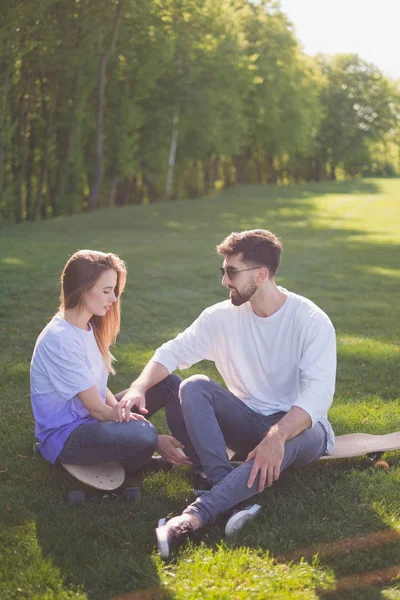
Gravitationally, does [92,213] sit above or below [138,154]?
below

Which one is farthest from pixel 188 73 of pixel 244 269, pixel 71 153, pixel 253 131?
pixel 244 269

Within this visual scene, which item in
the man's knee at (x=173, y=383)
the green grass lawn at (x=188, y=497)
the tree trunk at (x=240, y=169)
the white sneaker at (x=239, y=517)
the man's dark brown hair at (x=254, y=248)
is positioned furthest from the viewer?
the tree trunk at (x=240, y=169)

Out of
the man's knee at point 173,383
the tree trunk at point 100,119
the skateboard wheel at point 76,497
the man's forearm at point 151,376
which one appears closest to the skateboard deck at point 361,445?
the man's knee at point 173,383

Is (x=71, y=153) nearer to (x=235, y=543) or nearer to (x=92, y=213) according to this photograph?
(x=92, y=213)

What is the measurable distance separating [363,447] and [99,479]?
1748 millimetres

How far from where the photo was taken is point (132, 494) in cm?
466

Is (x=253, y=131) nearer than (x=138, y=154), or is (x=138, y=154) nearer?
(x=138, y=154)

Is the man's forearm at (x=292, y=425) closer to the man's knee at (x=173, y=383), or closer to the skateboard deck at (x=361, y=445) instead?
the skateboard deck at (x=361, y=445)

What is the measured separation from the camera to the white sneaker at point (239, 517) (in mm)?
4129

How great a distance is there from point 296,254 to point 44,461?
13.3m

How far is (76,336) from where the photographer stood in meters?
4.68

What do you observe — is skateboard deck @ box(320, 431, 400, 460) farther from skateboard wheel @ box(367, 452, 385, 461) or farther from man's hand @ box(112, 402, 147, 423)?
man's hand @ box(112, 402, 147, 423)

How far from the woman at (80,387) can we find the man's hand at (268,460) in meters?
0.79

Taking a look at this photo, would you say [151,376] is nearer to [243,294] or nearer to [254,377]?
[254,377]
